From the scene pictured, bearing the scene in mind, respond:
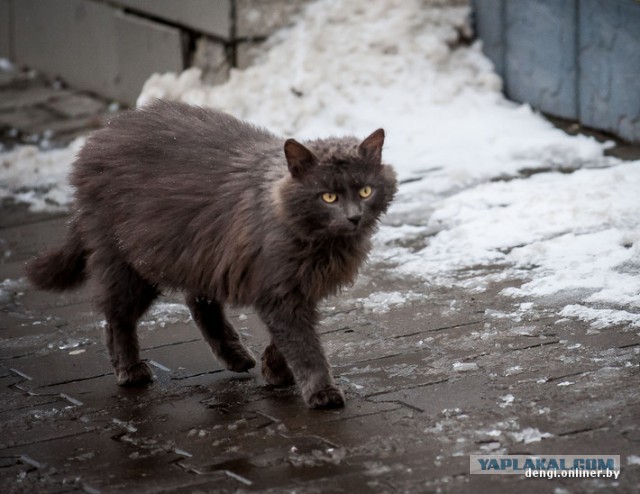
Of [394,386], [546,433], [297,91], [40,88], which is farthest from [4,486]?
[40,88]

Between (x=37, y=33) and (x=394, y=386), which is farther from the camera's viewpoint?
(x=37, y=33)

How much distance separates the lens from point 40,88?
1212 cm

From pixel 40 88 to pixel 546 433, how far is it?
918 centimetres

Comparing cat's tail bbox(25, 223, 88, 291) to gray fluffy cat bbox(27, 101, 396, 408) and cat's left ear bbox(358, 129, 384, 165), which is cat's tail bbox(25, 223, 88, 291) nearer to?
gray fluffy cat bbox(27, 101, 396, 408)

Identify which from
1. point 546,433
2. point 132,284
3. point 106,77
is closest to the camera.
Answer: point 546,433

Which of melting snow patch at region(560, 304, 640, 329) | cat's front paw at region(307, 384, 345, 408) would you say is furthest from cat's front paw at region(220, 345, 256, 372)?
melting snow patch at region(560, 304, 640, 329)

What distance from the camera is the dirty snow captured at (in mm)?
6081

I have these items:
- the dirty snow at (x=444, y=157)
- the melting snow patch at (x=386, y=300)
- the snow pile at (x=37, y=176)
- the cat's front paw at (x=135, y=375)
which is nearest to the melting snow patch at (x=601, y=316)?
the dirty snow at (x=444, y=157)

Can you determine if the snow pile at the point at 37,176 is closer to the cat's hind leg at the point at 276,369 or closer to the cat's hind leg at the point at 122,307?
the cat's hind leg at the point at 122,307

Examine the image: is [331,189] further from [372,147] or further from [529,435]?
[529,435]

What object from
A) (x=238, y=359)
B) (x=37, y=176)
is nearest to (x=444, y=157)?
(x=37, y=176)

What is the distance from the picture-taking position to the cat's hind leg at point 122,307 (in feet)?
17.2

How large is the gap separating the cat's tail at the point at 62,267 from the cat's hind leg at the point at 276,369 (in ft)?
3.58

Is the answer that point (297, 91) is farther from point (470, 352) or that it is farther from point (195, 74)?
point (470, 352)
